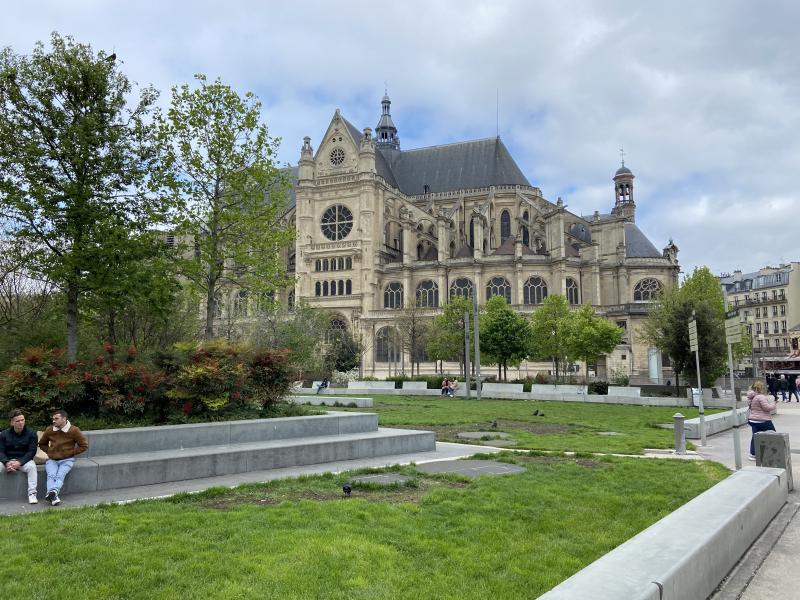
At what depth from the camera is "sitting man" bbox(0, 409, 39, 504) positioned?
7.27 m

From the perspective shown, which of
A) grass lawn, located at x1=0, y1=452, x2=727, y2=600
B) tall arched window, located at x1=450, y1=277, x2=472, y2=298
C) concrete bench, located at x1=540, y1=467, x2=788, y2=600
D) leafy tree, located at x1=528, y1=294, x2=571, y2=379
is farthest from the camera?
tall arched window, located at x1=450, y1=277, x2=472, y2=298

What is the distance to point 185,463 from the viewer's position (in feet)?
29.0

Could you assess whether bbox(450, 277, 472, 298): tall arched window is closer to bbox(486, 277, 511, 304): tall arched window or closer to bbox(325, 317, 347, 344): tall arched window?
bbox(486, 277, 511, 304): tall arched window

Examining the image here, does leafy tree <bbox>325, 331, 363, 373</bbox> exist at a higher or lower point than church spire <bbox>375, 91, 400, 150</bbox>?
lower

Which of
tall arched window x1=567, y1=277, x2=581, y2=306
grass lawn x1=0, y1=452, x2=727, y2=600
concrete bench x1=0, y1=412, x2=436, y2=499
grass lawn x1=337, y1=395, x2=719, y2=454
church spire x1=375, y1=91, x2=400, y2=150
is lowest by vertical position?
grass lawn x1=337, y1=395, x2=719, y2=454

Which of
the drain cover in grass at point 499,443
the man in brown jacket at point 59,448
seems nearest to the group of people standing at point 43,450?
the man in brown jacket at point 59,448

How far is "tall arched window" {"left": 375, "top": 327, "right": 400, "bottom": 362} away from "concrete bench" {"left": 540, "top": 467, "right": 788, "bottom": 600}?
49.1 m

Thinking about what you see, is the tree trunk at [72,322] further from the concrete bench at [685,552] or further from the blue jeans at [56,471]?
the concrete bench at [685,552]

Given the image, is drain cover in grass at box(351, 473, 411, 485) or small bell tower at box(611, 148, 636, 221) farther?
small bell tower at box(611, 148, 636, 221)

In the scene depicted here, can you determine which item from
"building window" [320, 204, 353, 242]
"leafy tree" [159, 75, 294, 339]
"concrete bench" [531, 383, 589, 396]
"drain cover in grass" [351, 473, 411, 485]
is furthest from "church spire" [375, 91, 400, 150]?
"drain cover in grass" [351, 473, 411, 485]

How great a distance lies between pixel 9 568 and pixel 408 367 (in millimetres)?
52983

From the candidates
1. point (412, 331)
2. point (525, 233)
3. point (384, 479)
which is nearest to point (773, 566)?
point (384, 479)

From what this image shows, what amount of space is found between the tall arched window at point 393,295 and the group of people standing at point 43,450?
52.5 m

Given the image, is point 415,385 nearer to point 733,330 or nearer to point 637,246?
point 733,330
